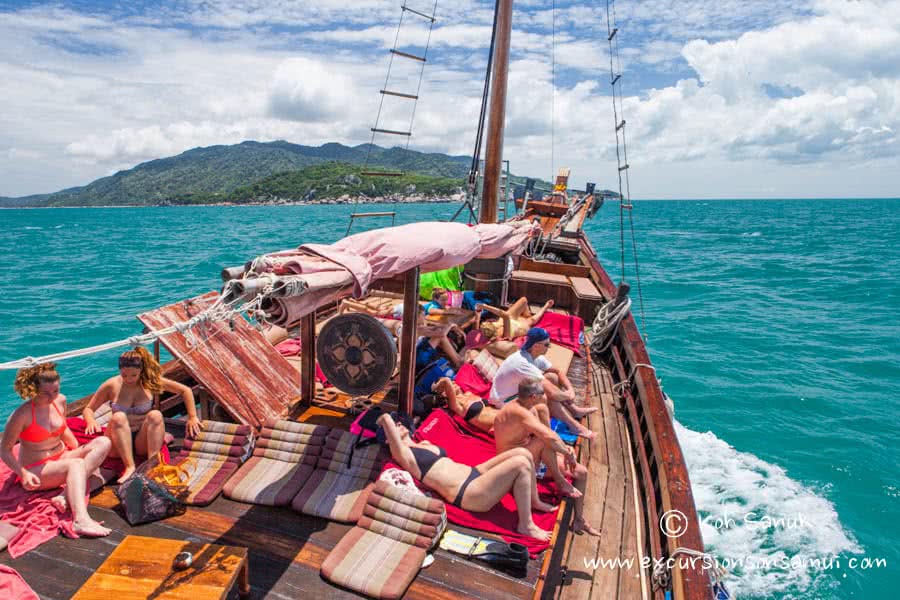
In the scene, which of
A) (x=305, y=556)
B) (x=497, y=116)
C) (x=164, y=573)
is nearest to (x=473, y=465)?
(x=305, y=556)

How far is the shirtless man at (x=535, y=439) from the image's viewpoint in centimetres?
446

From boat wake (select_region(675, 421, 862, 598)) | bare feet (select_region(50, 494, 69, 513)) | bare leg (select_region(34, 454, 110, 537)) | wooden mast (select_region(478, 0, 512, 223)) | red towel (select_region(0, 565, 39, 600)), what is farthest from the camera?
wooden mast (select_region(478, 0, 512, 223))

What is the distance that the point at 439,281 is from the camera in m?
11.5

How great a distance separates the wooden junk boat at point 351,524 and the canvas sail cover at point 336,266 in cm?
3

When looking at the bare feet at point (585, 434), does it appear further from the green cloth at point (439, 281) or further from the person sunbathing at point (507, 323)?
the green cloth at point (439, 281)

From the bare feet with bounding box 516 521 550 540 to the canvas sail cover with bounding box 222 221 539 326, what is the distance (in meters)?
2.30

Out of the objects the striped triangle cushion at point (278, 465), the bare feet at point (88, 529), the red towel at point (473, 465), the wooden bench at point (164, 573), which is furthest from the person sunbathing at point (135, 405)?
the red towel at point (473, 465)

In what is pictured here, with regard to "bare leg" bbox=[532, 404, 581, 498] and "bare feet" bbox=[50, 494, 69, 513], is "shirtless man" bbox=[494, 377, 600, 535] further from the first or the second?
"bare feet" bbox=[50, 494, 69, 513]

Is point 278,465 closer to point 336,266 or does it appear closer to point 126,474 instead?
point 126,474

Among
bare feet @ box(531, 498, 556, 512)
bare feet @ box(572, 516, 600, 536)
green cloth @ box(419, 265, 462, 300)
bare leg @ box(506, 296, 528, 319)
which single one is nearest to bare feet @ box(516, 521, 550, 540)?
bare feet @ box(531, 498, 556, 512)

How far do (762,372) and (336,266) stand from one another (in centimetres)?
1700

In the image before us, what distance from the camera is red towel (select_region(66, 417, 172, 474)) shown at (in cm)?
482

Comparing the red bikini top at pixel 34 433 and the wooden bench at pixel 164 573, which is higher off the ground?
the red bikini top at pixel 34 433

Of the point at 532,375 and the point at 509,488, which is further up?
the point at 532,375
